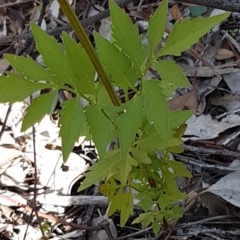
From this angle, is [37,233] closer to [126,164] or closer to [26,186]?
[26,186]

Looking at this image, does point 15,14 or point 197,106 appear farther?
point 15,14

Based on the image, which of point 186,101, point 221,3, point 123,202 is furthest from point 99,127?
point 186,101

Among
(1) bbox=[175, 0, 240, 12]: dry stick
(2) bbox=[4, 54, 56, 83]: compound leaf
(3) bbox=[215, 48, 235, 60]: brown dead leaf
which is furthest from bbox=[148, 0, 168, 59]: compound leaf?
(3) bbox=[215, 48, 235, 60]: brown dead leaf

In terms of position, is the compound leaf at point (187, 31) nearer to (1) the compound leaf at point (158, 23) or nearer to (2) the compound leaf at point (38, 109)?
(1) the compound leaf at point (158, 23)

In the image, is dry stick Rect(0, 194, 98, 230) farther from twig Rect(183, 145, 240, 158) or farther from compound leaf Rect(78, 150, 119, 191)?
compound leaf Rect(78, 150, 119, 191)

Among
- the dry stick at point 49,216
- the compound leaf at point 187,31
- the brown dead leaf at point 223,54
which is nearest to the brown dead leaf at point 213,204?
the dry stick at point 49,216

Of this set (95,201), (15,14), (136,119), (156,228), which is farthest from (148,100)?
(15,14)
